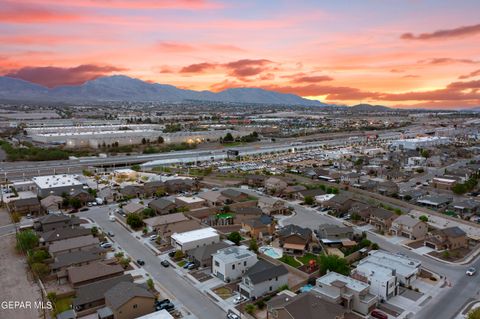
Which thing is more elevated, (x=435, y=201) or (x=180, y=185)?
(x=435, y=201)

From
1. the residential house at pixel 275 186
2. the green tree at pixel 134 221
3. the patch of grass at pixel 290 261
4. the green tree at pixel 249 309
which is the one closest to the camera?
the green tree at pixel 249 309

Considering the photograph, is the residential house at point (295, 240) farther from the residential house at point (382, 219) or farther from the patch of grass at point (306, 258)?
the residential house at point (382, 219)

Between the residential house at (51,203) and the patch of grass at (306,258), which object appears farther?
the residential house at (51,203)

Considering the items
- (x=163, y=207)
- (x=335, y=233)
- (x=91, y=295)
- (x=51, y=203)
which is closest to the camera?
(x=91, y=295)

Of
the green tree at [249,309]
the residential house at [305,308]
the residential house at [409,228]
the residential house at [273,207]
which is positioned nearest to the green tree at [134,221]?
the residential house at [273,207]

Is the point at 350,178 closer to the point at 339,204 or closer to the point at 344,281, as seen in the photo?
the point at 339,204

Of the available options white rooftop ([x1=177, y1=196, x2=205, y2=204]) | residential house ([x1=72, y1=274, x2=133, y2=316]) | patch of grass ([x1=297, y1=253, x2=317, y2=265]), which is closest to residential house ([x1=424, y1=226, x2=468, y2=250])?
patch of grass ([x1=297, y1=253, x2=317, y2=265])

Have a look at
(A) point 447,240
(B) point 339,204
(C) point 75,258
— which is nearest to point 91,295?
(C) point 75,258
